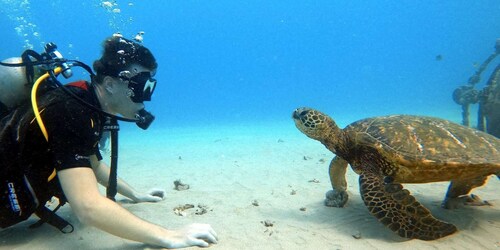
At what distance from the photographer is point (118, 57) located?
109 inches

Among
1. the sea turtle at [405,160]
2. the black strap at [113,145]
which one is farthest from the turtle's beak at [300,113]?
the black strap at [113,145]

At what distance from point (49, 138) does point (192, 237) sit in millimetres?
1501

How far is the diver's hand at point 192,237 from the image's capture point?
2646mm

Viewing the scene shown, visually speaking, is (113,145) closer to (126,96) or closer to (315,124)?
(126,96)

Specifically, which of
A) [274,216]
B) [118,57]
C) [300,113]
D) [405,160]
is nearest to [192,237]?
[274,216]

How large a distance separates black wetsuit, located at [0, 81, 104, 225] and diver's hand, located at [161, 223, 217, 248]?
997 mm

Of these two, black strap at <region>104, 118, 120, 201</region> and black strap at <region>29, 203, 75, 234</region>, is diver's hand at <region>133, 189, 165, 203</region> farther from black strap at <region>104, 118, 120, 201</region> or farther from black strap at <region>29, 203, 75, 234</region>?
black strap at <region>29, 203, 75, 234</region>

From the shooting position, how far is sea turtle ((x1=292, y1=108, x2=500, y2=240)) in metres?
3.24

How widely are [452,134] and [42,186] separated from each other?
15.7 ft

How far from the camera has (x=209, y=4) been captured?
116688 millimetres

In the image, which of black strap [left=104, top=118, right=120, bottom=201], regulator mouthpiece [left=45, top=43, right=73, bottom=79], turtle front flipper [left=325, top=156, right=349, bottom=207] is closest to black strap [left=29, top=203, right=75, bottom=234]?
black strap [left=104, top=118, right=120, bottom=201]

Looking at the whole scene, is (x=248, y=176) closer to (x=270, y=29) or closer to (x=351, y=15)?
(x=270, y=29)

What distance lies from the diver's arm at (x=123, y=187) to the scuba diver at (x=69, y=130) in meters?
0.90

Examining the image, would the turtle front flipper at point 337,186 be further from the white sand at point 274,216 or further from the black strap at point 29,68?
the black strap at point 29,68
